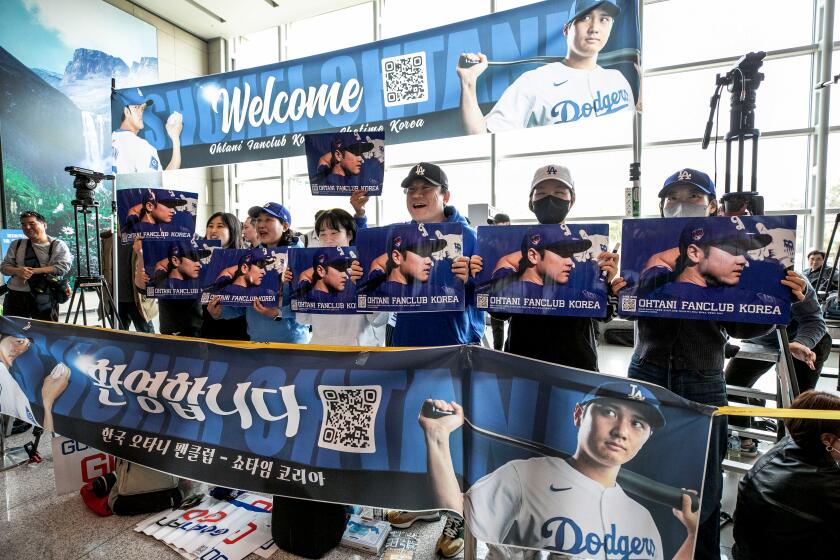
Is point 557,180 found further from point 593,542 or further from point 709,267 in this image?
point 593,542

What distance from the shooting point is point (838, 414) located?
1.10 m

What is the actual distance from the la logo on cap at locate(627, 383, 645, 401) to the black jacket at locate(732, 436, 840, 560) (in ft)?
1.87

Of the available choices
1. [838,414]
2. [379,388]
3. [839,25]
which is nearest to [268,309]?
[379,388]

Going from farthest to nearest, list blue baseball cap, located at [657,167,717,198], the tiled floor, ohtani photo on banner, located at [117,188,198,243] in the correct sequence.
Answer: ohtani photo on banner, located at [117,188,198,243] → the tiled floor → blue baseball cap, located at [657,167,717,198]

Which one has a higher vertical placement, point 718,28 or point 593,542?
point 718,28

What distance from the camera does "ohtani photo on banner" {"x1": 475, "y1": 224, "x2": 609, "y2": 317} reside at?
1.47 metres

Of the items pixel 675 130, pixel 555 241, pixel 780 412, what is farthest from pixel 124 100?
pixel 675 130

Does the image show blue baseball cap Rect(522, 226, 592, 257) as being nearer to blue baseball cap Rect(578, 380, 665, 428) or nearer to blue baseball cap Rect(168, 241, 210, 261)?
blue baseball cap Rect(578, 380, 665, 428)

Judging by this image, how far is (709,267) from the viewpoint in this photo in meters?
1.35

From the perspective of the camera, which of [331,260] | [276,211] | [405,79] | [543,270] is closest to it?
[543,270]

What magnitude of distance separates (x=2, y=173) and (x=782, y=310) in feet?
25.9

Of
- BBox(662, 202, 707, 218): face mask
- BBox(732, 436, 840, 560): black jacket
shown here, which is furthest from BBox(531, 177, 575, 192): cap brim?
BBox(732, 436, 840, 560): black jacket

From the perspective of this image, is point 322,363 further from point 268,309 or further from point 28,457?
point 28,457

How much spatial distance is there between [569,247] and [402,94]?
87.5 inches
